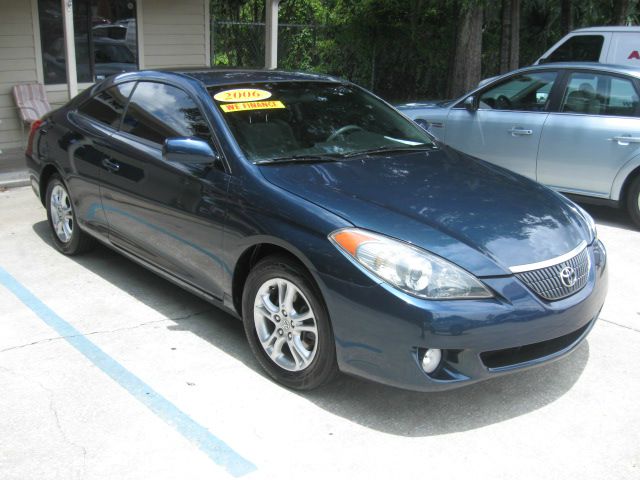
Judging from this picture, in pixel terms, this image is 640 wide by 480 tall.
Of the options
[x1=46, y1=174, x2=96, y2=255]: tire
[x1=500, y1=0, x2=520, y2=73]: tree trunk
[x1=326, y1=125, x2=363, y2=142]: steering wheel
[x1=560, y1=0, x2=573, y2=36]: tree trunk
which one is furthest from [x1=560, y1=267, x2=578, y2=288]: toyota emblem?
[x1=560, y1=0, x2=573, y2=36]: tree trunk

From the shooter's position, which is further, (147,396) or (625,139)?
(625,139)

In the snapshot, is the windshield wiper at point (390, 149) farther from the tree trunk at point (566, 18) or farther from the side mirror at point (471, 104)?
the tree trunk at point (566, 18)

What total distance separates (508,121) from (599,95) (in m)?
0.95

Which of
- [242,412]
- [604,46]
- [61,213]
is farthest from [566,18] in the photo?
[242,412]

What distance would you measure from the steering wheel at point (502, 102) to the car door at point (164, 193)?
438 centimetres

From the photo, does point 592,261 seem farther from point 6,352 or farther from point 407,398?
point 6,352

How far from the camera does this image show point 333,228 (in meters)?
3.40

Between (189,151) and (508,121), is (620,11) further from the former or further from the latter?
(189,151)

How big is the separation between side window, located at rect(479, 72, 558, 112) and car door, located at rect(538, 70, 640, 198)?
23cm

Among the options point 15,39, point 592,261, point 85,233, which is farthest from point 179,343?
point 15,39

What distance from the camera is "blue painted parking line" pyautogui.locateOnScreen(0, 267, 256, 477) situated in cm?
314

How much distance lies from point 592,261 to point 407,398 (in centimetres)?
124

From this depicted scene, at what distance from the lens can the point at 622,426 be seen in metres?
3.49

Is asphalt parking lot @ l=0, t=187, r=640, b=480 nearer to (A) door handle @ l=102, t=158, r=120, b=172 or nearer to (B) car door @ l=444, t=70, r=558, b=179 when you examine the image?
(A) door handle @ l=102, t=158, r=120, b=172
